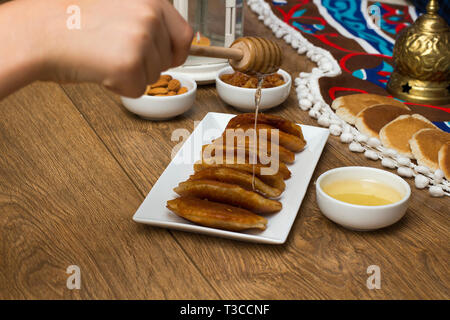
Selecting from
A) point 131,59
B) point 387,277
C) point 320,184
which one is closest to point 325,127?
point 320,184

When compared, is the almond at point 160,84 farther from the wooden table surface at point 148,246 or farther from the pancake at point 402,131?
the pancake at point 402,131

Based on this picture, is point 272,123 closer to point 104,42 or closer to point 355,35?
point 104,42

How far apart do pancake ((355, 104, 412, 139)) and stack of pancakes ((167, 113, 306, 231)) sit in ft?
0.67

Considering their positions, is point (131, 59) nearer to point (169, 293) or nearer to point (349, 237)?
point (169, 293)

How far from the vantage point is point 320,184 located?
1.12 meters

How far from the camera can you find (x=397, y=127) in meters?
1.42

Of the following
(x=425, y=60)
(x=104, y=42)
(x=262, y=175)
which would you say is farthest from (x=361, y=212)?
(x=425, y=60)

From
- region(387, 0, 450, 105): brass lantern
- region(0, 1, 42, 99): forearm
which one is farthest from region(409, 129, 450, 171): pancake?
region(0, 1, 42, 99): forearm

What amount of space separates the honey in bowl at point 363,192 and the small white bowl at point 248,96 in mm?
477

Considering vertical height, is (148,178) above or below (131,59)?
below

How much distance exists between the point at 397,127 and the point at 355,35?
2.76ft

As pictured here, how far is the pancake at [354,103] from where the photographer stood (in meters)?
1.54

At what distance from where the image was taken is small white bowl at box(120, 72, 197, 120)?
1485 mm

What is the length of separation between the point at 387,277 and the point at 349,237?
0.12m
